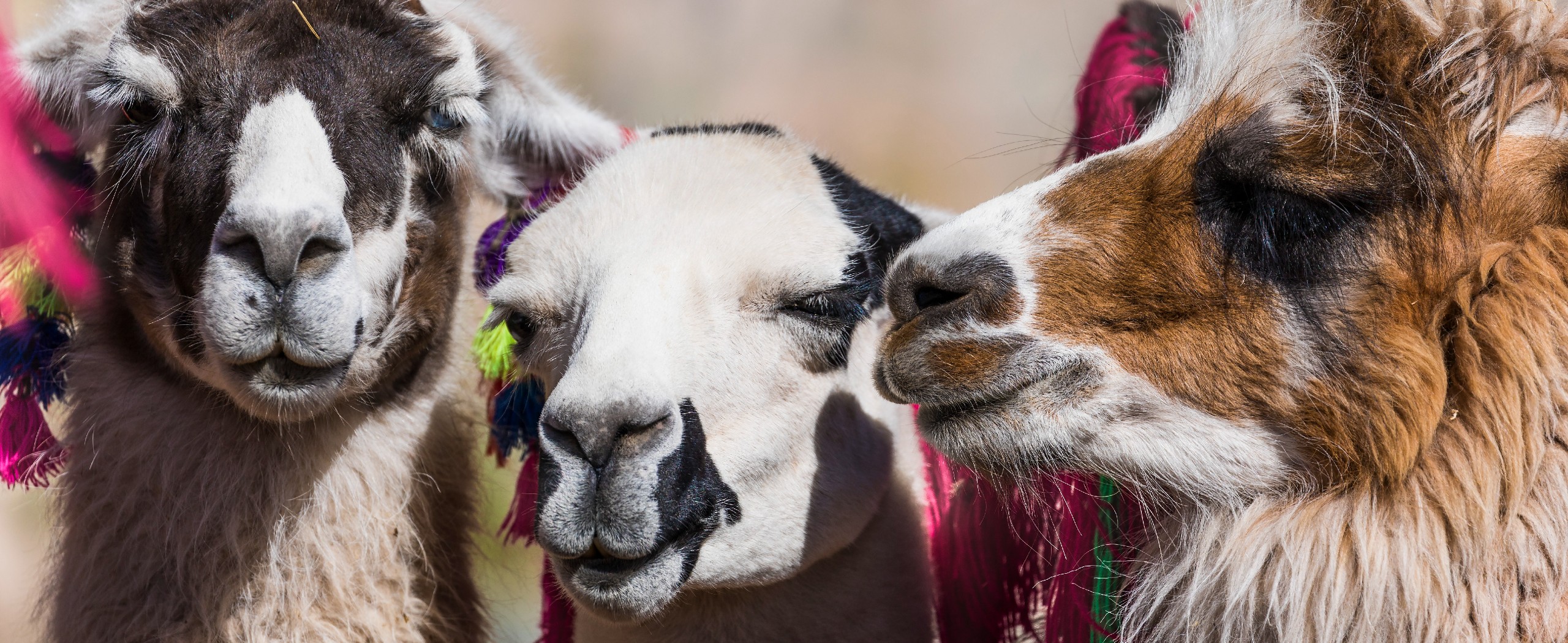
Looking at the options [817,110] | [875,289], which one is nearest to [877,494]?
[875,289]

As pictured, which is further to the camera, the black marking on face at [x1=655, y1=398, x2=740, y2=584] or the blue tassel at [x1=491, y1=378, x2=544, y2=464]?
the blue tassel at [x1=491, y1=378, x2=544, y2=464]

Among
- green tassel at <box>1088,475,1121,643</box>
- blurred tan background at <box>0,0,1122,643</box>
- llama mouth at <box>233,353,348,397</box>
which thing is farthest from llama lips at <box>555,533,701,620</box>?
blurred tan background at <box>0,0,1122,643</box>

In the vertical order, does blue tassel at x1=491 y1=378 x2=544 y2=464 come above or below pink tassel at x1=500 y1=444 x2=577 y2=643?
above

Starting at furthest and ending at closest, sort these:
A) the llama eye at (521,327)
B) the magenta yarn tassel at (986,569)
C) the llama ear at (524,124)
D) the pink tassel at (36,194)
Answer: the llama ear at (524,124)
the magenta yarn tassel at (986,569)
the pink tassel at (36,194)
the llama eye at (521,327)

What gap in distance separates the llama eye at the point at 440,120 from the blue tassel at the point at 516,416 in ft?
1.91

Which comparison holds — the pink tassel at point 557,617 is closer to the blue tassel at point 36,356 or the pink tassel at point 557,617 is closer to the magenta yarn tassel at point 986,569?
the magenta yarn tassel at point 986,569

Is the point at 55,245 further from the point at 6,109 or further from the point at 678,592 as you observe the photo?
the point at 678,592

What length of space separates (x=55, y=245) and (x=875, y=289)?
174 centimetres

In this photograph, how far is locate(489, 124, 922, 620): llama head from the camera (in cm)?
189

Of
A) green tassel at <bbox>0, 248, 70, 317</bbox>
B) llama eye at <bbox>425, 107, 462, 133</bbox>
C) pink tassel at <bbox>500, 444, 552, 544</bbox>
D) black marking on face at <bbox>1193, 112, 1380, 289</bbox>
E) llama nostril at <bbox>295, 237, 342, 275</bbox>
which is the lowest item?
pink tassel at <bbox>500, 444, 552, 544</bbox>

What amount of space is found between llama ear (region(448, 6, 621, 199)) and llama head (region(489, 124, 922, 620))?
0.41m

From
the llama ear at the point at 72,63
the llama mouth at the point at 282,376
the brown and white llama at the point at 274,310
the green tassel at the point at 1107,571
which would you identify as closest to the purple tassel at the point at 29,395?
the brown and white llama at the point at 274,310

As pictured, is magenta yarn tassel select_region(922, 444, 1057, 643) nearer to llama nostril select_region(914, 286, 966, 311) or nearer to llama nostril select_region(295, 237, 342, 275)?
llama nostril select_region(914, 286, 966, 311)

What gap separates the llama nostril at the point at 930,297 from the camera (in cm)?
187
